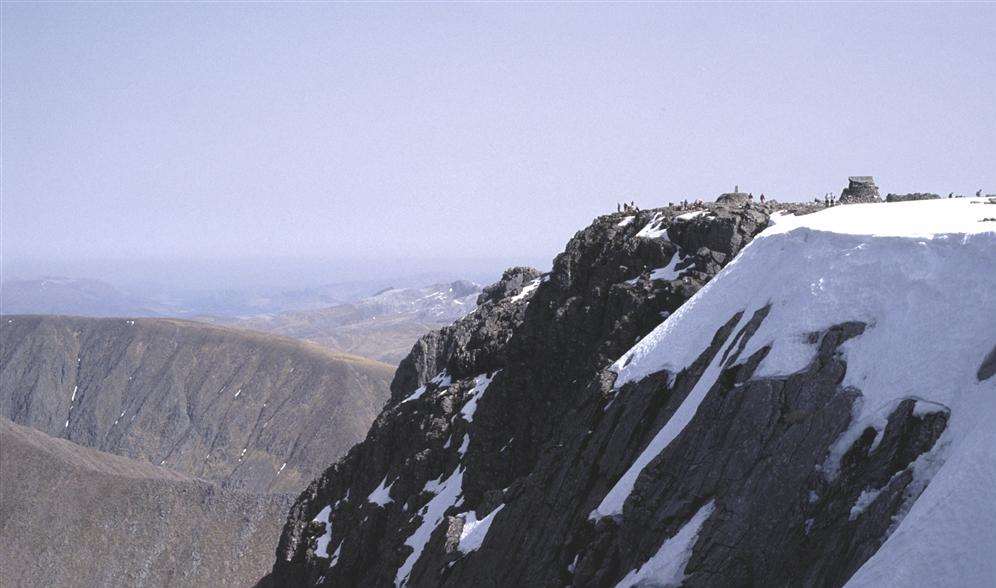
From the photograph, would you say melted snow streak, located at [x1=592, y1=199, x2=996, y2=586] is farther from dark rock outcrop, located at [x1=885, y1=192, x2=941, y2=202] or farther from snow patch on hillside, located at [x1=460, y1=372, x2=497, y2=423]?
snow patch on hillside, located at [x1=460, y1=372, x2=497, y2=423]

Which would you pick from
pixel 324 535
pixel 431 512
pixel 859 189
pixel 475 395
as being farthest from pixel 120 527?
pixel 859 189

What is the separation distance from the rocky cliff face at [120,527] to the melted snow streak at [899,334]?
103388mm

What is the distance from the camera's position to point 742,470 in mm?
24906

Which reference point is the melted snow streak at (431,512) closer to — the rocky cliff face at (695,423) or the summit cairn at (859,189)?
the rocky cliff face at (695,423)

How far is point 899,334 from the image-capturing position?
25391 mm

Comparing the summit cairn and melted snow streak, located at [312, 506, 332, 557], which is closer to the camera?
the summit cairn

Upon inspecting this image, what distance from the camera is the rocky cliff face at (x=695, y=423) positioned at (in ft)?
74.1

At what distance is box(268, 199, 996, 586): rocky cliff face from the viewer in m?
22.6

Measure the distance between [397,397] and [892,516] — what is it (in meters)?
76.1

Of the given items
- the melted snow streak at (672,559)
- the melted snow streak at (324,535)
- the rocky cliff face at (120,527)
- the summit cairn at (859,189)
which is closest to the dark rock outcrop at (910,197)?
the summit cairn at (859,189)

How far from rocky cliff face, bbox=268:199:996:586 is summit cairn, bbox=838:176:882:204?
25.1 feet

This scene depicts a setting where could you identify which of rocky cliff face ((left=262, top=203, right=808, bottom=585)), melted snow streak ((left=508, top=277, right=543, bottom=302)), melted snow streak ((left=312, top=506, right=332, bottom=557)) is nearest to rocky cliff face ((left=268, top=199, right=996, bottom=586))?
rocky cliff face ((left=262, top=203, right=808, bottom=585))

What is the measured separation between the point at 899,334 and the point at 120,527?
14051 cm

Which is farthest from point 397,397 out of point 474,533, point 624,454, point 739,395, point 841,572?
point 841,572
